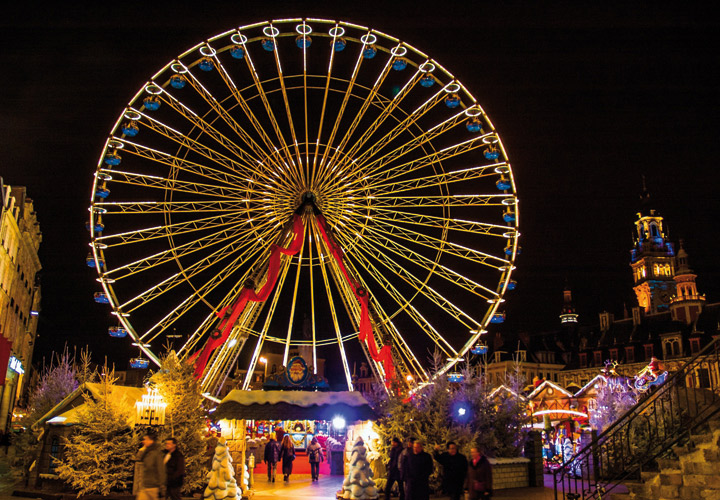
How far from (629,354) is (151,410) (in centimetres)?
6138

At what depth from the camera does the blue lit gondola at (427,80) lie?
23.1 metres

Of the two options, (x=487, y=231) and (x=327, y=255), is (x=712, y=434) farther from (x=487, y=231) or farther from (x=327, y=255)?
(x=327, y=255)

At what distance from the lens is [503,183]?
75.4 feet

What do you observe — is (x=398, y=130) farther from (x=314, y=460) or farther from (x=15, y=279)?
(x=15, y=279)

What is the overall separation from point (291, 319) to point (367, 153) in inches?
283

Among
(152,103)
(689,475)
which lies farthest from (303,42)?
(689,475)

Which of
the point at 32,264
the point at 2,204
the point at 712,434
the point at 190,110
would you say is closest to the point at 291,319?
the point at 190,110

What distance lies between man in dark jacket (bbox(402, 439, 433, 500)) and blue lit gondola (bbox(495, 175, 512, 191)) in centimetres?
1328

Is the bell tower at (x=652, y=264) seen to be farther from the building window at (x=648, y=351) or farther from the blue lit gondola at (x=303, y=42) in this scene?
the blue lit gondola at (x=303, y=42)

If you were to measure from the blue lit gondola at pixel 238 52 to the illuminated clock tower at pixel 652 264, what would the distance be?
81.7 meters

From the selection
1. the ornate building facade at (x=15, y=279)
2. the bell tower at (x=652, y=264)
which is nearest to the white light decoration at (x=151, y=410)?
the ornate building facade at (x=15, y=279)

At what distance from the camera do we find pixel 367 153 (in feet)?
74.3

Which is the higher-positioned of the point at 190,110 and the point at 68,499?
the point at 190,110

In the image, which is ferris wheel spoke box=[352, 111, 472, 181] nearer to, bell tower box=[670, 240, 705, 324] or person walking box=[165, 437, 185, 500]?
person walking box=[165, 437, 185, 500]
